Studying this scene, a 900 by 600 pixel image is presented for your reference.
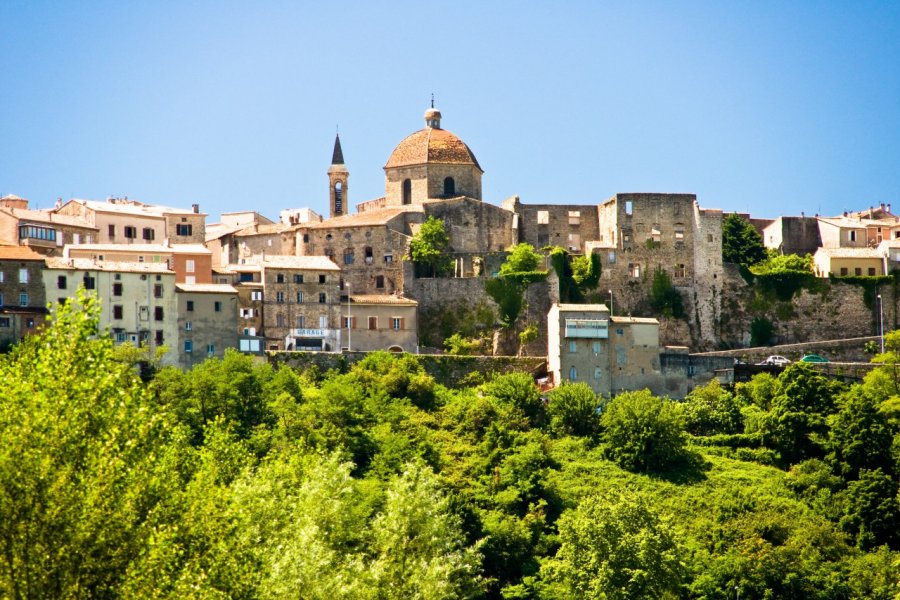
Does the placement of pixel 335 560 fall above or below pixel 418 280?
below

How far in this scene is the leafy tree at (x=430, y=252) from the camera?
277 ft

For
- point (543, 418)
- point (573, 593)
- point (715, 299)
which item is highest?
point (715, 299)

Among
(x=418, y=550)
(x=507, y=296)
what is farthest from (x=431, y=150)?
(x=418, y=550)

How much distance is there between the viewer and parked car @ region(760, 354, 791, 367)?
7850cm

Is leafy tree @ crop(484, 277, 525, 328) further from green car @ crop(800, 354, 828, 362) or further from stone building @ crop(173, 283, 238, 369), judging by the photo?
green car @ crop(800, 354, 828, 362)

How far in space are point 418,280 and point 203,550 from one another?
50548 millimetres

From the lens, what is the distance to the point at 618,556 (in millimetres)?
54844

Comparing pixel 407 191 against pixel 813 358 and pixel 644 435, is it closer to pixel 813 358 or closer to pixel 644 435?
pixel 813 358

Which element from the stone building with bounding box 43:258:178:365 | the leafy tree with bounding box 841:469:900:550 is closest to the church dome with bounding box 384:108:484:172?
the stone building with bounding box 43:258:178:365

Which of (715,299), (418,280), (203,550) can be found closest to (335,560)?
(203,550)

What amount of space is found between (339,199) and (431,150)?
9417 millimetres

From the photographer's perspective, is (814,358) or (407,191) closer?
(814,358)

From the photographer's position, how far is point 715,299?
8538 centimetres

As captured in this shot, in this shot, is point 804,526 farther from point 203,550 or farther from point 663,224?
point 203,550
